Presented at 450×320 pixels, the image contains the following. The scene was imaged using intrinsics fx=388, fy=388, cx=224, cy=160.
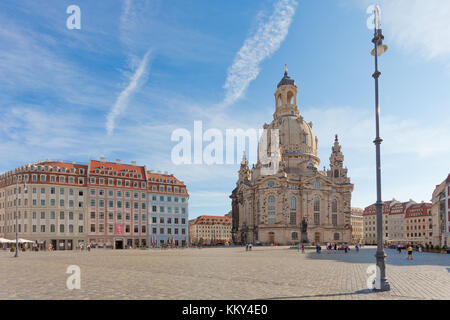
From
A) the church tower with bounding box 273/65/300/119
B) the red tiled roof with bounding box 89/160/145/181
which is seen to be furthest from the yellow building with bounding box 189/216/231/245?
the red tiled roof with bounding box 89/160/145/181

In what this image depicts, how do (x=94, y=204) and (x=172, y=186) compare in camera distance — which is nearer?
(x=94, y=204)

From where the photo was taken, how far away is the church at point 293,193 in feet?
347

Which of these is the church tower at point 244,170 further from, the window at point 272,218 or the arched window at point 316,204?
the arched window at point 316,204

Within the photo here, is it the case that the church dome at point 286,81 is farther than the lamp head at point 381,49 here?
Yes

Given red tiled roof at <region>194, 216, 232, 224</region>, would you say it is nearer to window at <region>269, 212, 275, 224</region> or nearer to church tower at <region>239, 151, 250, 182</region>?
church tower at <region>239, 151, 250, 182</region>

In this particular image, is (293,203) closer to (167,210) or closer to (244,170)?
(244,170)

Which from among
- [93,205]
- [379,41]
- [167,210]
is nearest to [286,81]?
[167,210]

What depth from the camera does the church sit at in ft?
347

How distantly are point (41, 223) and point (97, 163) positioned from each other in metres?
17.0

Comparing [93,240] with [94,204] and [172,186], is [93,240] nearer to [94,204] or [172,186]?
[94,204]

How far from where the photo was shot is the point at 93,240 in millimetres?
78812

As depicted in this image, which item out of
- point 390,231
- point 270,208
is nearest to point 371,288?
point 270,208

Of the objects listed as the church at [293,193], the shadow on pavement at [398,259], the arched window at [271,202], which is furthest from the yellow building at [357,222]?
the shadow on pavement at [398,259]

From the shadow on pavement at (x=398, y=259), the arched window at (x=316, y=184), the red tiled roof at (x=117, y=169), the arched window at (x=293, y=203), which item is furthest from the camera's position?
the arched window at (x=316, y=184)
